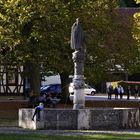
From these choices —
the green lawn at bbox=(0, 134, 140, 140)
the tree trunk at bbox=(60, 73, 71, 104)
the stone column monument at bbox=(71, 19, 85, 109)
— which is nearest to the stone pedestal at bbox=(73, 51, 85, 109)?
the stone column monument at bbox=(71, 19, 85, 109)

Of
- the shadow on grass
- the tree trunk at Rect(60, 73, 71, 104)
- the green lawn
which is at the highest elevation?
the tree trunk at Rect(60, 73, 71, 104)

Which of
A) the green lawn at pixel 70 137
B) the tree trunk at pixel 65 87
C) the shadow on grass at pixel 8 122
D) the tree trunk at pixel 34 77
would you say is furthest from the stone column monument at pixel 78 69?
the tree trunk at pixel 65 87

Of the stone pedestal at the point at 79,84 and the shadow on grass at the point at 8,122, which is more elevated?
the stone pedestal at the point at 79,84

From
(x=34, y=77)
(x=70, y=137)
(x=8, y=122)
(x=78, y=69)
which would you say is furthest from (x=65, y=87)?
(x=70, y=137)

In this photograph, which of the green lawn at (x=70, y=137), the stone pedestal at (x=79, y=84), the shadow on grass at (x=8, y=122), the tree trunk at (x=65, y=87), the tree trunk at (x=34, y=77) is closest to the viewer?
the green lawn at (x=70, y=137)

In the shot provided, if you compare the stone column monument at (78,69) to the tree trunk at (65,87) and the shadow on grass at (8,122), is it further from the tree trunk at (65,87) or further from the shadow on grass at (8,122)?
the tree trunk at (65,87)

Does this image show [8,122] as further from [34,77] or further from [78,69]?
[34,77]

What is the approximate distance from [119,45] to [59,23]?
18.7 ft

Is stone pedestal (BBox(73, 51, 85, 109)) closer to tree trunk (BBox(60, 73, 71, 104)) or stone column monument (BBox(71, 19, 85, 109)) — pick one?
stone column monument (BBox(71, 19, 85, 109))

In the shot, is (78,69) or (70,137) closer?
(70,137)

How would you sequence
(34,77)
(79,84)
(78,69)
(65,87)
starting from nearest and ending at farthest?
(79,84), (78,69), (34,77), (65,87)

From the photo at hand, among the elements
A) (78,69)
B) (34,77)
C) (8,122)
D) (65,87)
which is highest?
(78,69)

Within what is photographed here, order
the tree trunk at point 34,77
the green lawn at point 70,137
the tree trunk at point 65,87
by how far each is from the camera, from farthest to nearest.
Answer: the tree trunk at point 65,87 → the tree trunk at point 34,77 → the green lawn at point 70,137

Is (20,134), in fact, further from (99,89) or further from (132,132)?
(99,89)
